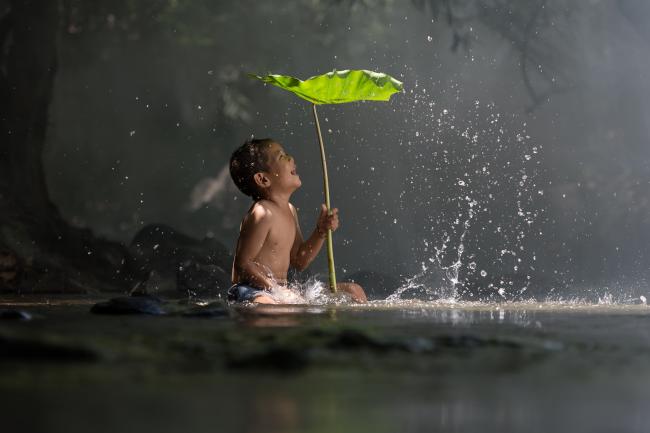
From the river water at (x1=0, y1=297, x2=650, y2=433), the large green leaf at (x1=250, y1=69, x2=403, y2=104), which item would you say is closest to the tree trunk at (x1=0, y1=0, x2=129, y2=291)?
the large green leaf at (x1=250, y1=69, x2=403, y2=104)

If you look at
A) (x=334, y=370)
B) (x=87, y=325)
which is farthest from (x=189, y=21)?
(x=334, y=370)

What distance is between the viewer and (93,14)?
766cm

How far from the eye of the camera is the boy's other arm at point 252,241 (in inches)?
142

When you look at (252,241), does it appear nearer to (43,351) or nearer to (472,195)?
(43,351)

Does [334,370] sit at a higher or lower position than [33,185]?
lower

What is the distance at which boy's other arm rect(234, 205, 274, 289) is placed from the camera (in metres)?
3.61

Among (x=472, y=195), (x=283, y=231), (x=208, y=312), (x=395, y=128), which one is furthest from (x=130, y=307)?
(x=472, y=195)

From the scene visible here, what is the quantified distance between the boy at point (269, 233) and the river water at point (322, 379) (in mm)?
1571

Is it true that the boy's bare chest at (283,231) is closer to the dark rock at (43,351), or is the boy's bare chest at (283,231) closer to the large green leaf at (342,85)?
the large green leaf at (342,85)

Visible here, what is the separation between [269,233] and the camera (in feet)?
12.2

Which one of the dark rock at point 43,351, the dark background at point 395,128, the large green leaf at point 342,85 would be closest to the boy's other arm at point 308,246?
the large green leaf at point 342,85

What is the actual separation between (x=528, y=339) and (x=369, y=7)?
642cm

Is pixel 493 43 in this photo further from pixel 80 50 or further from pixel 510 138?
pixel 80 50

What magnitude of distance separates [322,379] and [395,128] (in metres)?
6.64
